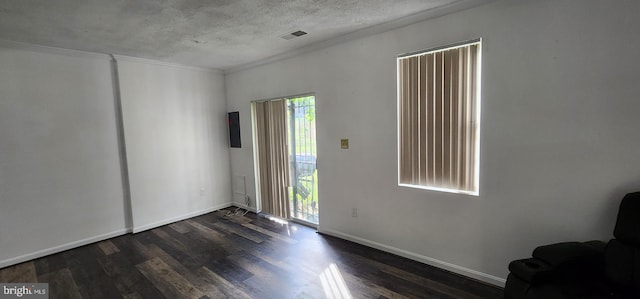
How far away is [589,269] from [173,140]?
5106mm

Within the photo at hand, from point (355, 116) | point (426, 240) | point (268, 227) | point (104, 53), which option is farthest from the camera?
point (268, 227)

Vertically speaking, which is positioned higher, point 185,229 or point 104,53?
point 104,53

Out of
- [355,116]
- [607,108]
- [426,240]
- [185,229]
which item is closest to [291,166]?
[355,116]

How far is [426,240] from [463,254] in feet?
1.17

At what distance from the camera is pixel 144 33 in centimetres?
296

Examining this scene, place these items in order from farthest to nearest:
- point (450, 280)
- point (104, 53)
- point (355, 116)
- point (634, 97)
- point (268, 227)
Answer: point (268, 227) → point (104, 53) → point (355, 116) → point (450, 280) → point (634, 97)

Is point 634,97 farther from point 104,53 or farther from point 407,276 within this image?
point 104,53

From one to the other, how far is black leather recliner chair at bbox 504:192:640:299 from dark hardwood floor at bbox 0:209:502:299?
0.71m

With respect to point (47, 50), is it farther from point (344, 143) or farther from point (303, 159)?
point (344, 143)

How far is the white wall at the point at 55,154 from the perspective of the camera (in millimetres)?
3178

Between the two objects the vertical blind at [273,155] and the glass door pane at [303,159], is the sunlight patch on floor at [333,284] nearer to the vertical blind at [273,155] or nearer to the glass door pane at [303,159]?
the glass door pane at [303,159]

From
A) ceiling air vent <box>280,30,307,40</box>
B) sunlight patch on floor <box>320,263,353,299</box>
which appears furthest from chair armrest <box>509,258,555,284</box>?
ceiling air vent <box>280,30,307,40</box>

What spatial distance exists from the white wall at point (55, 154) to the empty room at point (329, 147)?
0.07ft

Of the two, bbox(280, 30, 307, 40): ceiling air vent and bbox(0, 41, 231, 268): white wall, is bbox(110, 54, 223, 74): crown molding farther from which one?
bbox(280, 30, 307, 40): ceiling air vent
